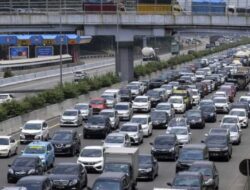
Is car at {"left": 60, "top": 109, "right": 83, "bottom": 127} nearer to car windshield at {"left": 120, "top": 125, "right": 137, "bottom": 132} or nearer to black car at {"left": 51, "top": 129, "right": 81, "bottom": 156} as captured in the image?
car windshield at {"left": 120, "top": 125, "right": 137, "bottom": 132}

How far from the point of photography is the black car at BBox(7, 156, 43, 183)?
34.7m

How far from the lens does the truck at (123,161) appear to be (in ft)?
107

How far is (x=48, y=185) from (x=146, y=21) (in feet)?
165

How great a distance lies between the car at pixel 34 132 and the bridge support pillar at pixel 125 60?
3627 centimetres

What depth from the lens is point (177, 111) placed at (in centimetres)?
6494

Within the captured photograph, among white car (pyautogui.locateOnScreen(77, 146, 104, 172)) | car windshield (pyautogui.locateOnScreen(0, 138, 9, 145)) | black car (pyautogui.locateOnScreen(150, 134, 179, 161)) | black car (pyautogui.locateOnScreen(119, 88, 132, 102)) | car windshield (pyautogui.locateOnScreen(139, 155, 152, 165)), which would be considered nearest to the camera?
car windshield (pyautogui.locateOnScreen(139, 155, 152, 165))

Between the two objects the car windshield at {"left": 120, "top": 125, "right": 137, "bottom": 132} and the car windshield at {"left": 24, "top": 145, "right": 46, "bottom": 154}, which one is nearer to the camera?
the car windshield at {"left": 24, "top": 145, "right": 46, "bottom": 154}

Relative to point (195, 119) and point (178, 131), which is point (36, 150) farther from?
point (195, 119)

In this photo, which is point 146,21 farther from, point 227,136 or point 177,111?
point 227,136

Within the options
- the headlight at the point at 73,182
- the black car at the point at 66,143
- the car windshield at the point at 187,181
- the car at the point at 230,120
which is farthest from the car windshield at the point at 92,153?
the car at the point at 230,120

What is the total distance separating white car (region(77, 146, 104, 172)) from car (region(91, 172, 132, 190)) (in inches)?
276

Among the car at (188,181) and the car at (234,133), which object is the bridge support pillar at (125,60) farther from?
the car at (188,181)

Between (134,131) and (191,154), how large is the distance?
34.8ft

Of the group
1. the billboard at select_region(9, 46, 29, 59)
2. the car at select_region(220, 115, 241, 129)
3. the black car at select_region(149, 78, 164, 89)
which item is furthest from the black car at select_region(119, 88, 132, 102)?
the billboard at select_region(9, 46, 29, 59)
